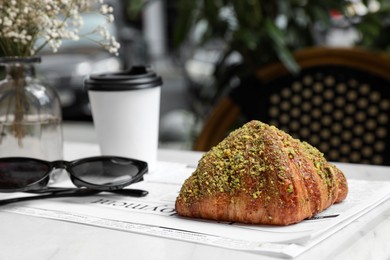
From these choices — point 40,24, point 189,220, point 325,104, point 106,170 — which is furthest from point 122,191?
point 325,104

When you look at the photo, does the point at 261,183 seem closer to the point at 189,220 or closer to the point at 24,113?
the point at 189,220

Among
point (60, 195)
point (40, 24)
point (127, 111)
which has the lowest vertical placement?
point (60, 195)

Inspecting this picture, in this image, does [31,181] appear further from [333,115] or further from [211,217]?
[333,115]

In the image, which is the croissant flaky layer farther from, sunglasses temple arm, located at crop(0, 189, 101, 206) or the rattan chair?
the rattan chair

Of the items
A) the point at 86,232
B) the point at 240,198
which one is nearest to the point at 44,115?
the point at 86,232

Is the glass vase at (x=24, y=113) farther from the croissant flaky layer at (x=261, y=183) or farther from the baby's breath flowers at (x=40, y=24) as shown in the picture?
the croissant flaky layer at (x=261, y=183)

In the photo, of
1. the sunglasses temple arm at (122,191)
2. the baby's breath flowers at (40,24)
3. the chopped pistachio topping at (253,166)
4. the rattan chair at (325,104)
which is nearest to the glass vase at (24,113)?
the baby's breath flowers at (40,24)

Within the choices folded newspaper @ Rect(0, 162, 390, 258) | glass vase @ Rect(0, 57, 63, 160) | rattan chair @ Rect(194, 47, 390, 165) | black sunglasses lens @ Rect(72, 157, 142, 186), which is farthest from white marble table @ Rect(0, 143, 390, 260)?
rattan chair @ Rect(194, 47, 390, 165)

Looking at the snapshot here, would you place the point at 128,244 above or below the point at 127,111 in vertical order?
below
